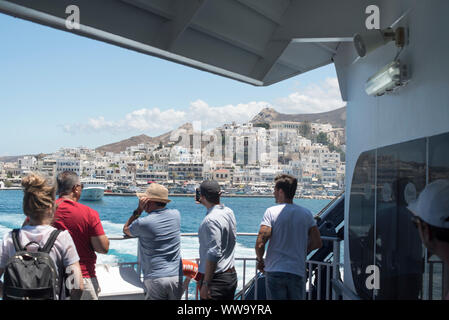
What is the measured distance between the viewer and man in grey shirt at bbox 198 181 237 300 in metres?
2.31

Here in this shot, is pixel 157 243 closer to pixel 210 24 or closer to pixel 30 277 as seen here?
pixel 30 277

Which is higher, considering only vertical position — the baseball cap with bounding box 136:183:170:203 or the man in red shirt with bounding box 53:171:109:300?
the baseball cap with bounding box 136:183:170:203

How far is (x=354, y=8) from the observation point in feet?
9.22

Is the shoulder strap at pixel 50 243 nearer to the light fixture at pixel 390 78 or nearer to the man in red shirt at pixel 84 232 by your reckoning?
the man in red shirt at pixel 84 232

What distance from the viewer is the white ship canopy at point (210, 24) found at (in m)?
2.49

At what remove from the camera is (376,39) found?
2.29m

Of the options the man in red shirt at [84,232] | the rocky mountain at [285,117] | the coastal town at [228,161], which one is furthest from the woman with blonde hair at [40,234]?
the rocky mountain at [285,117]

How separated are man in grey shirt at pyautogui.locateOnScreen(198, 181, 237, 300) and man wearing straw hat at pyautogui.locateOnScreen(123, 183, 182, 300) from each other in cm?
17

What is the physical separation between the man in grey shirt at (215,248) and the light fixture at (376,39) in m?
1.18

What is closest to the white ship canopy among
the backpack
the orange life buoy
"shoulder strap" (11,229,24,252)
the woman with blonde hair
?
the woman with blonde hair

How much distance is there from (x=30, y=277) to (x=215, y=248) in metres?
1.05

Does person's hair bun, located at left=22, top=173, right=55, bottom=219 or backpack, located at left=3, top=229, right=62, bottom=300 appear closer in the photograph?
backpack, located at left=3, top=229, right=62, bottom=300

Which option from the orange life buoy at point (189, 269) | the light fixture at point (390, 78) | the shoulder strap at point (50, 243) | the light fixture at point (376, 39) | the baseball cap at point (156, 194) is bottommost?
the orange life buoy at point (189, 269)

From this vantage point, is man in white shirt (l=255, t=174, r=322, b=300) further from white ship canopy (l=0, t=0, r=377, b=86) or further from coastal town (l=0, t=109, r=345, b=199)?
coastal town (l=0, t=109, r=345, b=199)
